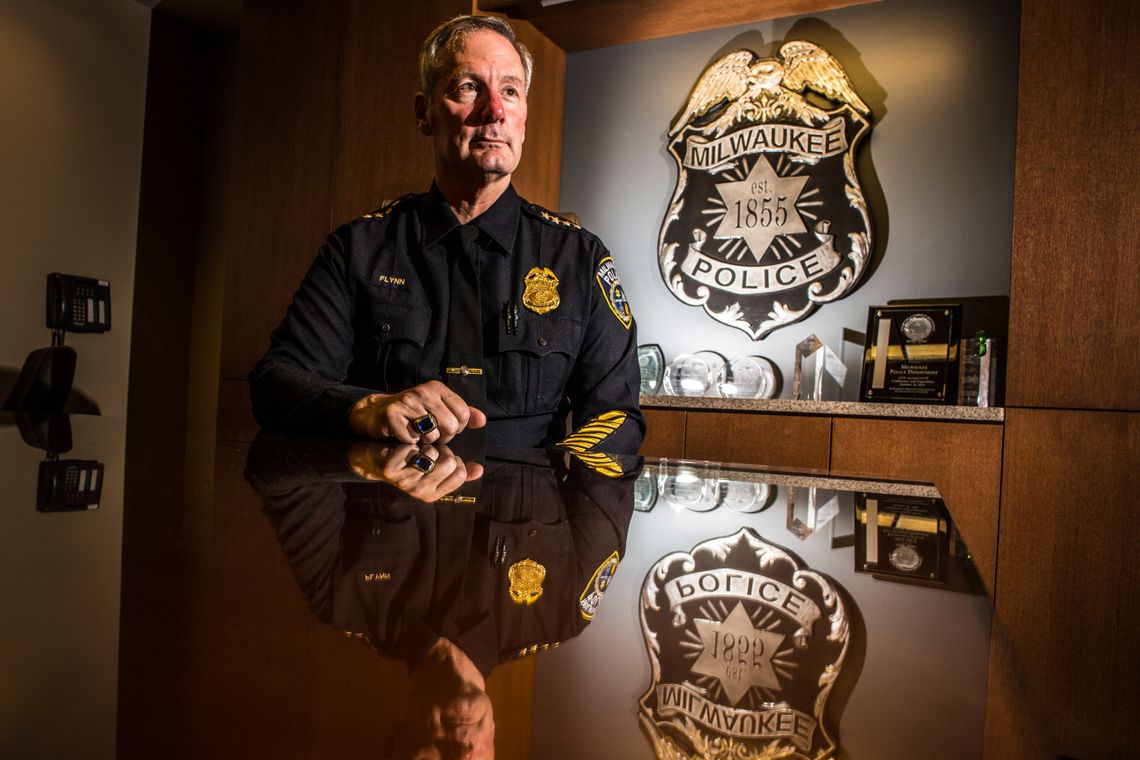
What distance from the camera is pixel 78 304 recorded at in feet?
13.9

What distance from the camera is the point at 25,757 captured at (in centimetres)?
13

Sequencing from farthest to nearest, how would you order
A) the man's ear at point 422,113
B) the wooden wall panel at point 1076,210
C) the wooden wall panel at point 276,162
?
the wooden wall panel at point 276,162 < the wooden wall panel at point 1076,210 < the man's ear at point 422,113

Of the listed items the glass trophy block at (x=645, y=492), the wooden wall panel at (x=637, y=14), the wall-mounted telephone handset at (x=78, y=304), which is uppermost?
the wooden wall panel at (x=637, y=14)

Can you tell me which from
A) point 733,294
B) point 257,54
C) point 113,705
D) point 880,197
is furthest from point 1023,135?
point 257,54

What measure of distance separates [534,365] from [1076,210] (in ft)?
5.42

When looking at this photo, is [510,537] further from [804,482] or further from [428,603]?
[804,482]

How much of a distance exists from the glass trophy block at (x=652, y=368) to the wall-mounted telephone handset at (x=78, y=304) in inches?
123

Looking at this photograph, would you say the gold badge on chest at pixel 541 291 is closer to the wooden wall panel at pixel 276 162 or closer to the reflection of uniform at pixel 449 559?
the reflection of uniform at pixel 449 559

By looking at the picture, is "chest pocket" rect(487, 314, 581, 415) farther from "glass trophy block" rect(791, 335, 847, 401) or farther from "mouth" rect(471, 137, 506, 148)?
"glass trophy block" rect(791, 335, 847, 401)

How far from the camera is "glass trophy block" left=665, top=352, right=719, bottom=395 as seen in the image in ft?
9.64

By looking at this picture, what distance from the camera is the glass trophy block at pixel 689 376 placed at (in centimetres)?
294

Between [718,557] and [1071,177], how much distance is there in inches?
93.2

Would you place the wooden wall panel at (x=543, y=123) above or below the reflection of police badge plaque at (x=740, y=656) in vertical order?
above

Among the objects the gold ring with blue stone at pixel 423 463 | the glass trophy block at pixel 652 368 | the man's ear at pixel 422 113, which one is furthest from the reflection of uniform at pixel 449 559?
the glass trophy block at pixel 652 368
